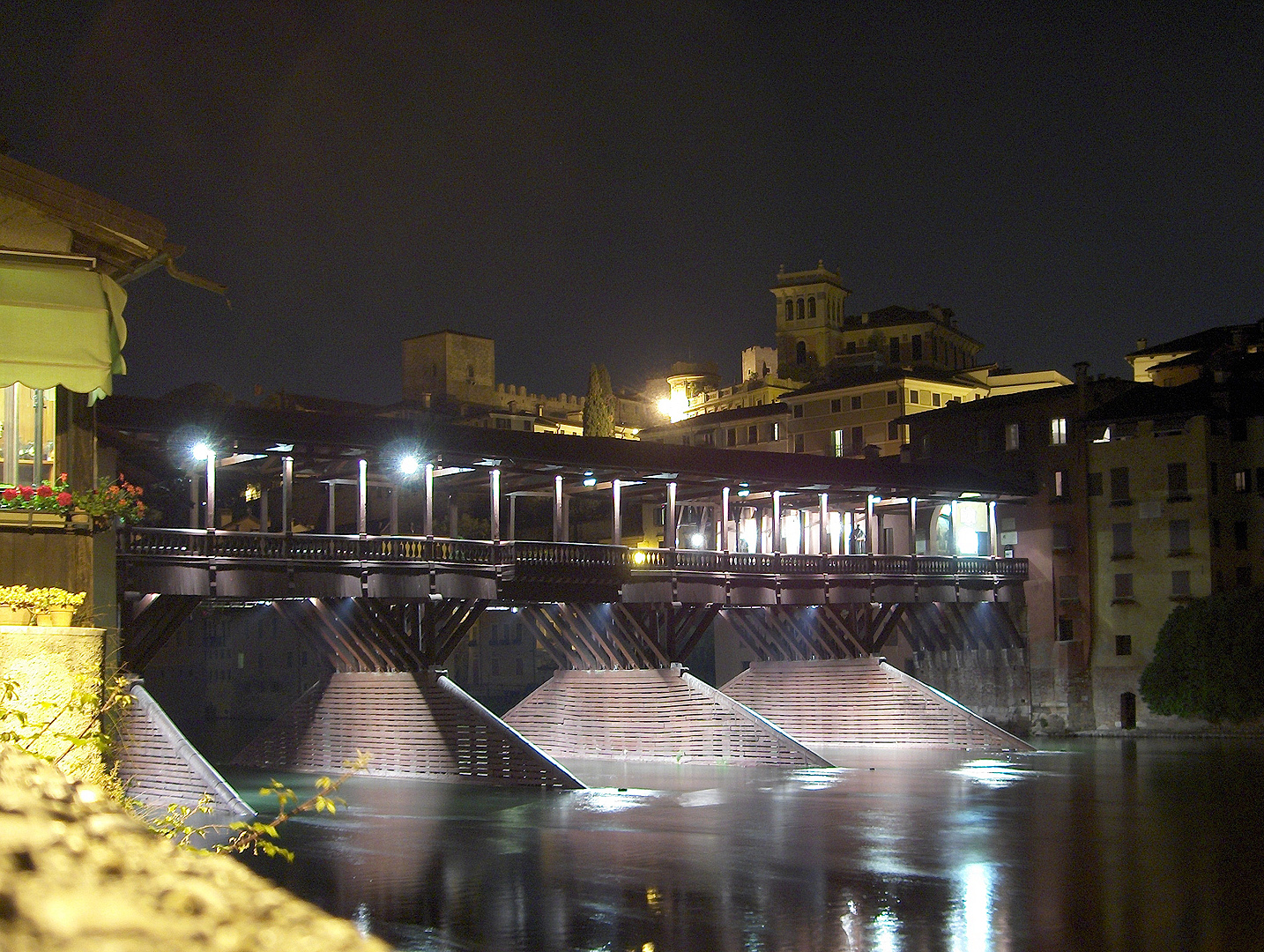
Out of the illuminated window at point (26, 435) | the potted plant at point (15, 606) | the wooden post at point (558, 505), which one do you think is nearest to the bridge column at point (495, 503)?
the wooden post at point (558, 505)

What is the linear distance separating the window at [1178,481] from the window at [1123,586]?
340cm

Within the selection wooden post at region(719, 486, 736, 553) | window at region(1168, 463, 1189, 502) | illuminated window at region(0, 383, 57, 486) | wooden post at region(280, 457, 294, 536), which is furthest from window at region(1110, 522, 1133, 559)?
illuminated window at region(0, 383, 57, 486)

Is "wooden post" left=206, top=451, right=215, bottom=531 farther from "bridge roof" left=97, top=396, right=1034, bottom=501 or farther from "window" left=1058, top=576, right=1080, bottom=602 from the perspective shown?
"window" left=1058, top=576, right=1080, bottom=602

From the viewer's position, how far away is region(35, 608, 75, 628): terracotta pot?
11492 millimetres

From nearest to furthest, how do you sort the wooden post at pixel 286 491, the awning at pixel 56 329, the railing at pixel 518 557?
the awning at pixel 56 329
the railing at pixel 518 557
the wooden post at pixel 286 491

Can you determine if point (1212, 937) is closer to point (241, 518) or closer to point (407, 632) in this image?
point (407, 632)

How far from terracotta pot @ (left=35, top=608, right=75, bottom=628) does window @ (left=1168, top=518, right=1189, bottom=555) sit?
158ft

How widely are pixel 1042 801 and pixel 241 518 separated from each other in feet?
123

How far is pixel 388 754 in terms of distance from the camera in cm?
3981

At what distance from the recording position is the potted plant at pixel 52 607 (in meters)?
11.5

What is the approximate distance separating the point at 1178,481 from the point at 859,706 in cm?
1507

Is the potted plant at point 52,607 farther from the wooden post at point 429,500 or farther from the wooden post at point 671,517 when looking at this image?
the wooden post at point 671,517

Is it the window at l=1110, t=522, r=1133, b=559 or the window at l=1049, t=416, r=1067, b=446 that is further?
the window at l=1049, t=416, r=1067, b=446

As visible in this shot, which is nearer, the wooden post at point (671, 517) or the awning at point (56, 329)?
the awning at point (56, 329)
